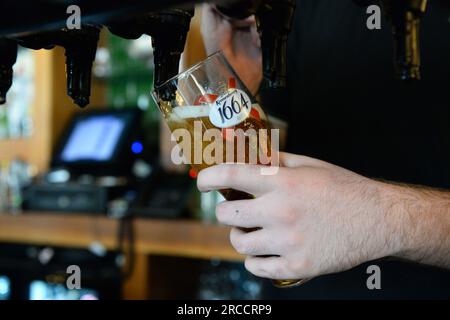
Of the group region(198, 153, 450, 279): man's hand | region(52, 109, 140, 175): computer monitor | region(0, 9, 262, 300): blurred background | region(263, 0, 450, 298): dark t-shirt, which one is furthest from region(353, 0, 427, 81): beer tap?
region(52, 109, 140, 175): computer monitor

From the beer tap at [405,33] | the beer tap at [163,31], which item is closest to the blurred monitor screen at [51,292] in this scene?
the beer tap at [163,31]

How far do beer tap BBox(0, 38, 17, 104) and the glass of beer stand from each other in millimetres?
155

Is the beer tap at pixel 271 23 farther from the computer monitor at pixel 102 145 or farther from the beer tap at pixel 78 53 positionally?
the computer monitor at pixel 102 145

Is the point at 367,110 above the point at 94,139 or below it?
above

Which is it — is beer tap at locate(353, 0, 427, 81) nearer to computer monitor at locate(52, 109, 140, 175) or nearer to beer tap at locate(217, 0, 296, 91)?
beer tap at locate(217, 0, 296, 91)

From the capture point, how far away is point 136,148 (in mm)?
2822

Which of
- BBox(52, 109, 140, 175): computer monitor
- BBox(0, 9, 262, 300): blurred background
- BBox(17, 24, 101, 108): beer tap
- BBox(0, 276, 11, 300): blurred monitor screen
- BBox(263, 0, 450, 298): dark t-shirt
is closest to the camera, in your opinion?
BBox(17, 24, 101, 108): beer tap

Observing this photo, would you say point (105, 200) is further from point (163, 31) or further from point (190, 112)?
point (163, 31)

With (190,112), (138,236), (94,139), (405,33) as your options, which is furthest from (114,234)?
(405,33)

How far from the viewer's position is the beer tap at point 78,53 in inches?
23.0

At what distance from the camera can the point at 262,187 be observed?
0.67 metres

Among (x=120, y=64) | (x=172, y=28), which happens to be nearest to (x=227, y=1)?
(x=172, y=28)

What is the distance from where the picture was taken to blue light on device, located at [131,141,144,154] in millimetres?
2814

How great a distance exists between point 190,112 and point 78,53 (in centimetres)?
15
